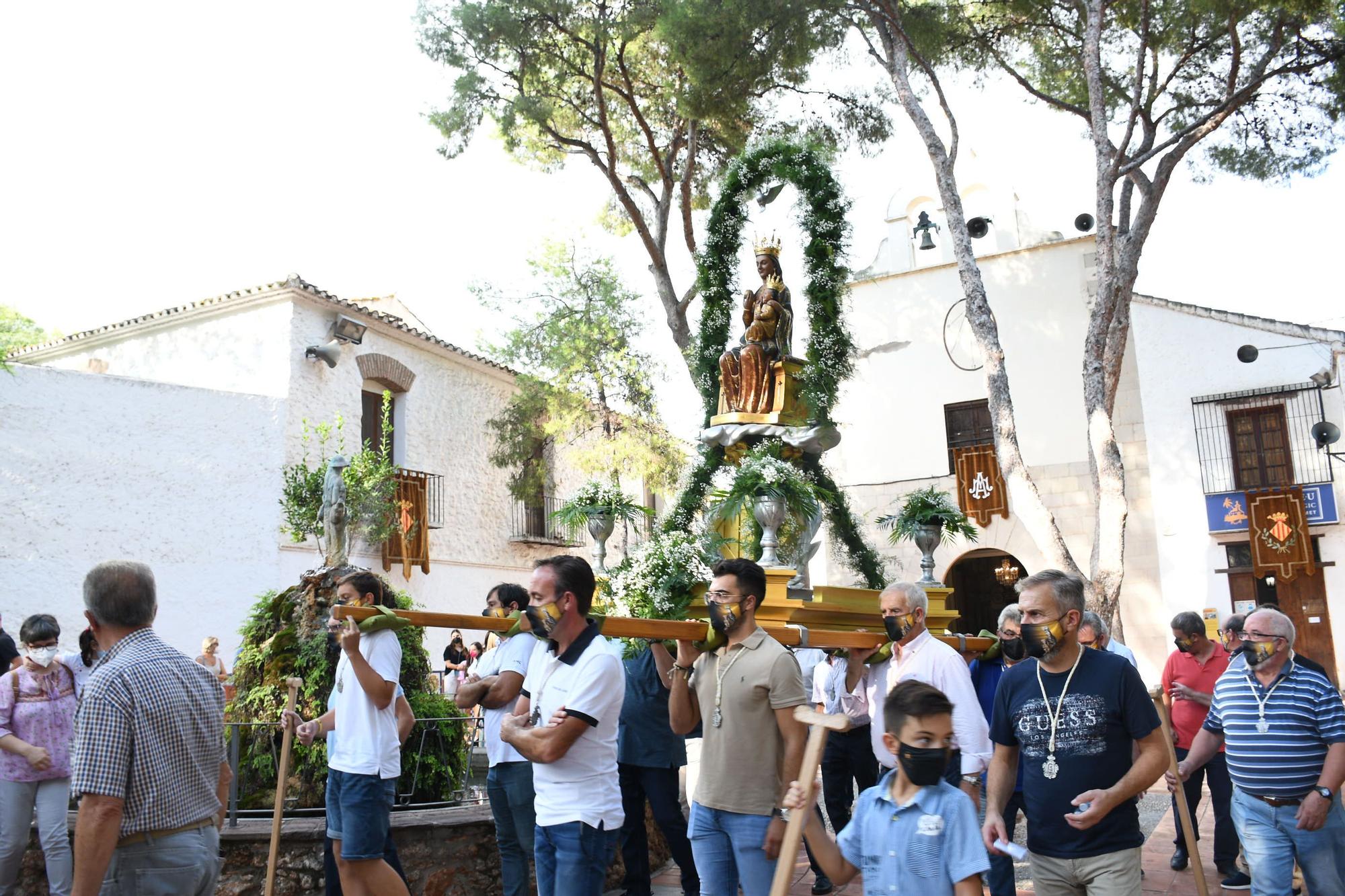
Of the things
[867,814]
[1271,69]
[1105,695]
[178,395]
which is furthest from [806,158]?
[178,395]

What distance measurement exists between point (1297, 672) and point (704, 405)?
5049mm

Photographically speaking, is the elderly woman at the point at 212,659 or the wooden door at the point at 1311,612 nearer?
the elderly woman at the point at 212,659

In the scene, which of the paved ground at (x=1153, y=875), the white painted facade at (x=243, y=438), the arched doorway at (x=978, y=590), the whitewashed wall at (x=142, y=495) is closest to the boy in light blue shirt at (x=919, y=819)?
the paved ground at (x=1153, y=875)

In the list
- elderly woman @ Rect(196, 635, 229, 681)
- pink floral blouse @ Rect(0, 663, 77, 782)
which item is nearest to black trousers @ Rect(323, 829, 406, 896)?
pink floral blouse @ Rect(0, 663, 77, 782)

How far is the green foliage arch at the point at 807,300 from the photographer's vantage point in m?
8.27

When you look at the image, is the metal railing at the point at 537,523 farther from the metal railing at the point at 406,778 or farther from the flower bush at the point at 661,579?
the flower bush at the point at 661,579

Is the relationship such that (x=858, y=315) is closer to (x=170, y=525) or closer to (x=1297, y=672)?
(x=170, y=525)

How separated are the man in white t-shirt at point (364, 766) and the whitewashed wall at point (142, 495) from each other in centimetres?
1105

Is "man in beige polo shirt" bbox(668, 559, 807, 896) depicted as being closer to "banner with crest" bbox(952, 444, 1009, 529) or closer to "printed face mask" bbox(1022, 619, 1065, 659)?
"printed face mask" bbox(1022, 619, 1065, 659)

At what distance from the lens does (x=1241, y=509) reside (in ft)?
55.5

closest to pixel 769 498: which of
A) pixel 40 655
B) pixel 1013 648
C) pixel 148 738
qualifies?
pixel 1013 648

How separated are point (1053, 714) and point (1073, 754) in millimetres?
138

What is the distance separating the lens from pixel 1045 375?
737 inches

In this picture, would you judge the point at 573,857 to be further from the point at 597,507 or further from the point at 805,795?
the point at 597,507
